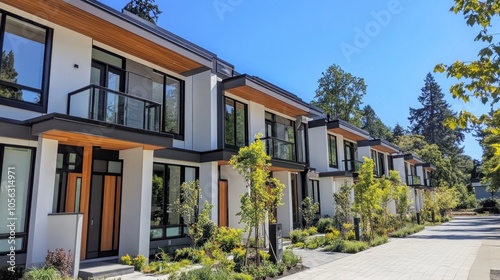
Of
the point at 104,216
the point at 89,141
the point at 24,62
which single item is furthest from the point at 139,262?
the point at 24,62

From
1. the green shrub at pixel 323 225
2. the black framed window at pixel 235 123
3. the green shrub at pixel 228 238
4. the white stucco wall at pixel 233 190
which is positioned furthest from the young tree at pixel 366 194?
the green shrub at pixel 228 238

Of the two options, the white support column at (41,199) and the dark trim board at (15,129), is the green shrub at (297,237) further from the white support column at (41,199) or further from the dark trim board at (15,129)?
the dark trim board at (15,129)

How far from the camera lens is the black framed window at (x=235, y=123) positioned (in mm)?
15630

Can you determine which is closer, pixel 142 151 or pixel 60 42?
pixel 60 42

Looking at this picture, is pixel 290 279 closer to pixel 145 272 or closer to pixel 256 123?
pixel 145 272

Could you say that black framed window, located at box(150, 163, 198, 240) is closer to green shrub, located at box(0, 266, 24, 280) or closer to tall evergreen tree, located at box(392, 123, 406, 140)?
green shrub, located at box(0, 266, 24, 280)

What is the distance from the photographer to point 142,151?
1088 cm

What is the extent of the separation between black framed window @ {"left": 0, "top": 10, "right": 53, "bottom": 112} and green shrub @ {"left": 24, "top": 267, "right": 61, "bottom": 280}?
13.5 ft

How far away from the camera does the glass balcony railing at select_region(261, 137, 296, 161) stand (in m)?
16.4

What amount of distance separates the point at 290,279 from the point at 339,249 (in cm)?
550

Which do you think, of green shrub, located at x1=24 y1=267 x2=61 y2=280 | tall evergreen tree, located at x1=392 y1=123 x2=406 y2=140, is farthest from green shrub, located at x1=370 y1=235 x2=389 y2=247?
tall evergreen tree, located at x1=392 y1=123 x2=406 y2=140

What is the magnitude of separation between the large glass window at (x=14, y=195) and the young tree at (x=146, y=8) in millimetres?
25520

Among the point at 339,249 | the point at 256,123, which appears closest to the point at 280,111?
the point at 256,123

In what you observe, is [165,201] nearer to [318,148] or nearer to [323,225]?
[323,225]
